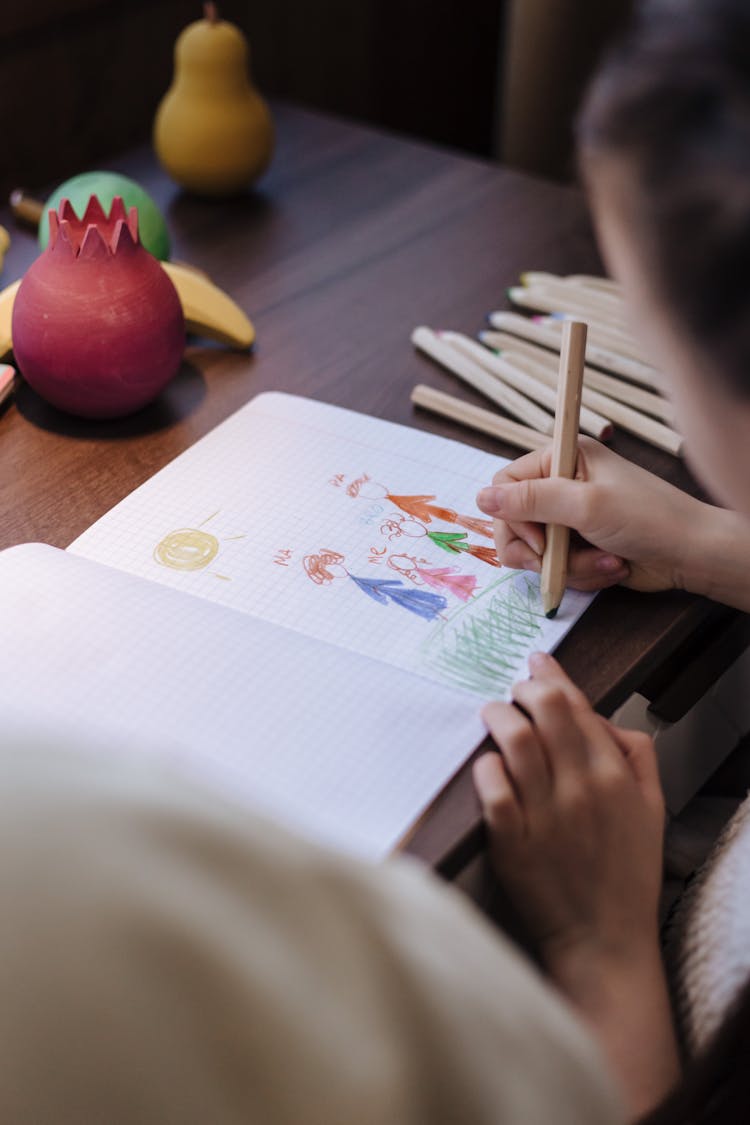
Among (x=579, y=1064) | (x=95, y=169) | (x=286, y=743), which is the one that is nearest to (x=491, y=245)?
(x=95, y=169)

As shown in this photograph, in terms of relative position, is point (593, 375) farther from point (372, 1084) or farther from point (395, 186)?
point (372, 1084)

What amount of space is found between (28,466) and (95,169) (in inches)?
19.5

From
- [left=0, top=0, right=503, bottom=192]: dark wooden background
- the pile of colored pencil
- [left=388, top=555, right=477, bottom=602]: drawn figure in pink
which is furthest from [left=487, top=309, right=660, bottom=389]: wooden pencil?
[left=0, top=0, right=503, bottom=192]: dark wooden background

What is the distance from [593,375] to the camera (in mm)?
775

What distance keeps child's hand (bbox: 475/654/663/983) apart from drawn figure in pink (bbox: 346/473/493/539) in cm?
15

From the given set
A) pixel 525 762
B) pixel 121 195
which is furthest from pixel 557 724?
pixel 121 195

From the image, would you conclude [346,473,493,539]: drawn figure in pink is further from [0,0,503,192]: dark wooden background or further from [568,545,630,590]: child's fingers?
[0,0,503,192]: dark wooden background

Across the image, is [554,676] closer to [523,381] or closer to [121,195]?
[523,381]

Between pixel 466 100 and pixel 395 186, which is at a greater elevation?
pixel 395 186

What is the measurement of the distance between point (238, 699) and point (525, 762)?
0.14 meters

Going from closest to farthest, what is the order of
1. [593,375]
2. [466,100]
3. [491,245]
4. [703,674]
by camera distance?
[703,674] → [593,375] → [491,245] → [466,100]

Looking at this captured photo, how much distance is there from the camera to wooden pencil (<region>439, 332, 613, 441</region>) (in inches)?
28.7

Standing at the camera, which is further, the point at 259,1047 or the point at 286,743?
the point at 286,743

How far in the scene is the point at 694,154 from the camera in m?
0.38
